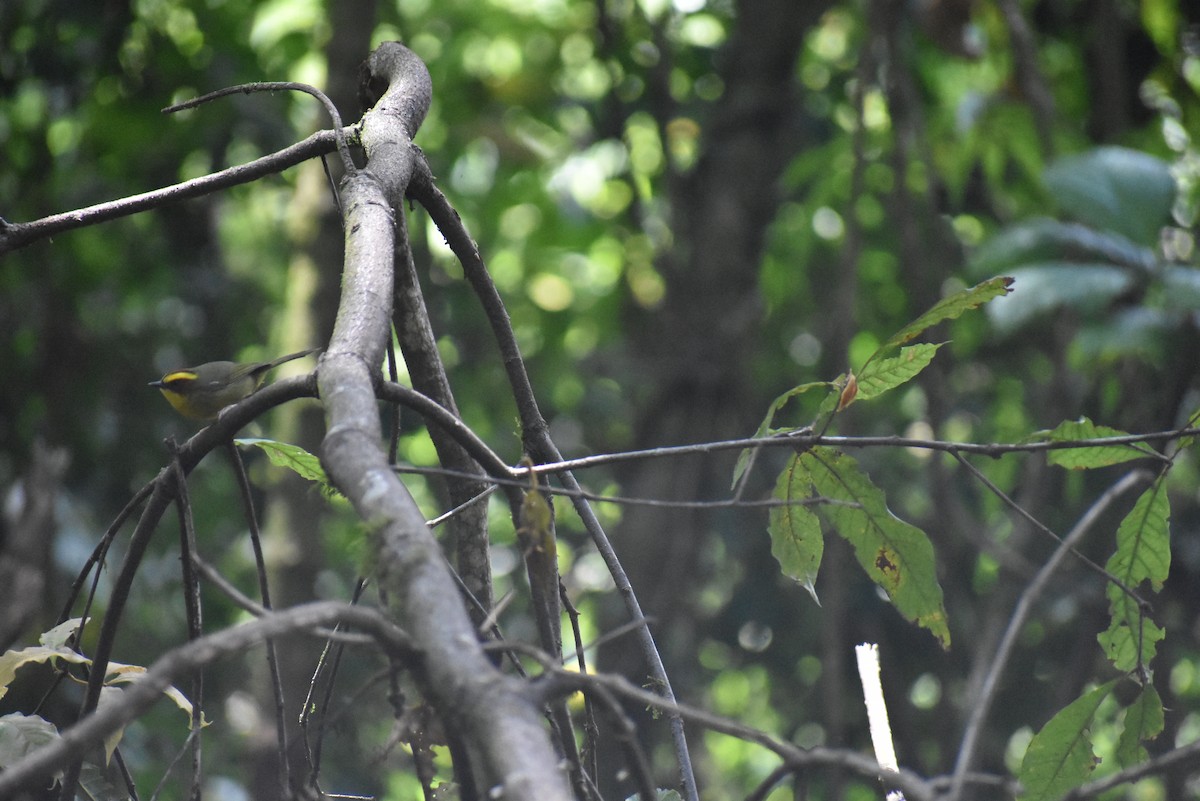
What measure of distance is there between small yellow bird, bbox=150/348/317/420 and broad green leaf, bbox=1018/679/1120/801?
241 cm

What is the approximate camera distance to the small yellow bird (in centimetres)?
319

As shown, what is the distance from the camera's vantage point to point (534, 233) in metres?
5.14

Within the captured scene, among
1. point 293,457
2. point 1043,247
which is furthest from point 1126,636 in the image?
point 1043,247

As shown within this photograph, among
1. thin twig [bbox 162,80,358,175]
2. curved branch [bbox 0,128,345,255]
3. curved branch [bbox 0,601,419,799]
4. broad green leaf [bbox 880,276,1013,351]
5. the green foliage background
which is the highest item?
thin twig [bbox 162,80,358,175]

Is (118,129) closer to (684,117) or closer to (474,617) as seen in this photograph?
(684,117)

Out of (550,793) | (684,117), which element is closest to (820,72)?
(684,117)

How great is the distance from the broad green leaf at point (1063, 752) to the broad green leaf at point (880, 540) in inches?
6.0

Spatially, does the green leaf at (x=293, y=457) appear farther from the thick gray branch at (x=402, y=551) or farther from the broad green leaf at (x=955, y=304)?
the broad green leaf at (x=955, y=304)

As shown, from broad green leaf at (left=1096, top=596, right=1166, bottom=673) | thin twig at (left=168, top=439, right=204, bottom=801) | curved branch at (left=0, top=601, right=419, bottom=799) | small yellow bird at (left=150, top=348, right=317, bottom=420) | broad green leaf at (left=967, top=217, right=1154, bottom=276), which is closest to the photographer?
curved branch at (left=0, top=601, right=419, bottom=799)

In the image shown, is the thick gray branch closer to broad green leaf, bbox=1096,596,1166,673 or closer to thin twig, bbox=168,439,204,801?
thin twig, bbox=168,439,204,801

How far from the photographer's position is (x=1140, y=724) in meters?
1.31

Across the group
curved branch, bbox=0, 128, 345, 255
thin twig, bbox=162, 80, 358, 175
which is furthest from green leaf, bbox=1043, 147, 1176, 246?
curved branch, bbox=0, 128, 345, 255

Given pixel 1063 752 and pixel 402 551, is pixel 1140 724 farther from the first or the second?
pixel 402 551

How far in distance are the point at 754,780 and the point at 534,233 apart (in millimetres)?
2900
